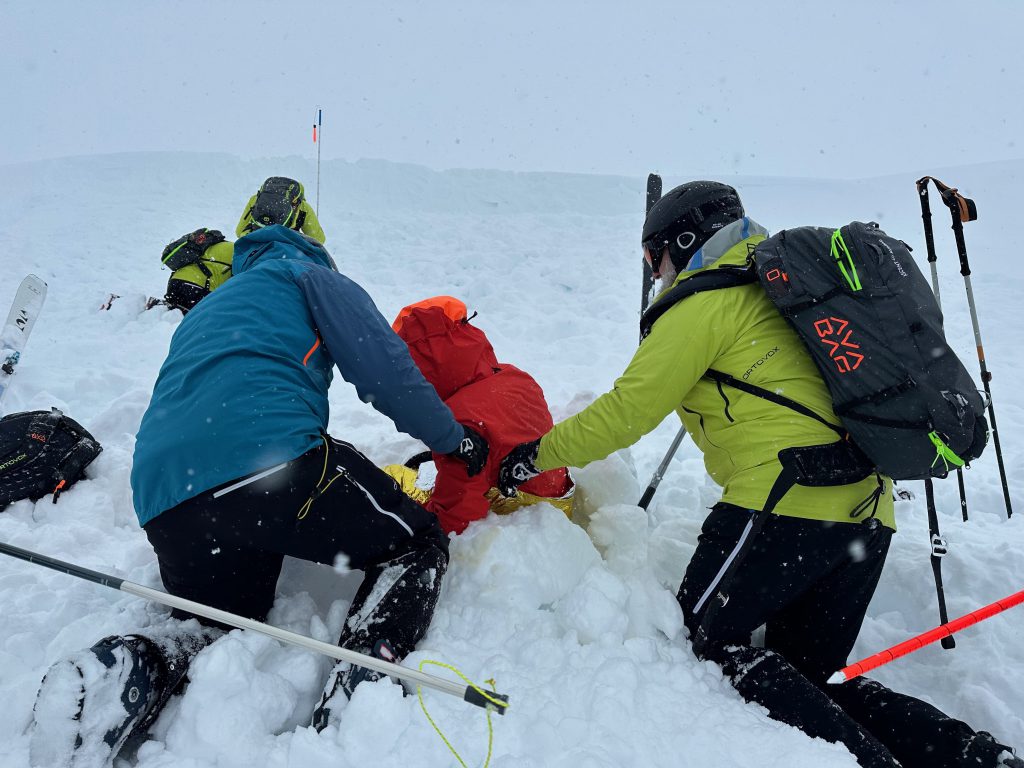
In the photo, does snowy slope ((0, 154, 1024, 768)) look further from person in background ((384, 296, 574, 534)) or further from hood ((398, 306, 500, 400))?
hood ((398, 306, 500, 400))

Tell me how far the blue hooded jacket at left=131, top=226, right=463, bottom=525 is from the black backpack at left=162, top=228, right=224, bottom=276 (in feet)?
12.1

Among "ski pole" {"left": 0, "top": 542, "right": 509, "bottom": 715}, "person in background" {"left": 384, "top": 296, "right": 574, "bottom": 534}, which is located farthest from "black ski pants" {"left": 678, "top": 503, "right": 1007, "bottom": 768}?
"ski pole" {"left": 0, "top": 542, "right": 509, "bottom": 715}

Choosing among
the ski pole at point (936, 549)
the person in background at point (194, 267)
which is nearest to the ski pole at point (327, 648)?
the ski pole at point (936, 549)

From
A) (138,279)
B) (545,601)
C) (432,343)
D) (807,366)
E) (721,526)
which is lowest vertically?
(138,279)

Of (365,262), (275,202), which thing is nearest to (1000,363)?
(275,202)

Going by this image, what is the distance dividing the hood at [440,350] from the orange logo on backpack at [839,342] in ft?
5.20

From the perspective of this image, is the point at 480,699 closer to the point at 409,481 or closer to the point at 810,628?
the point at 810,628

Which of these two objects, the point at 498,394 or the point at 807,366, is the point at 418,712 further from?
the point at 807,366

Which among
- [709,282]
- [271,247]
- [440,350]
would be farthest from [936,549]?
[271,247]

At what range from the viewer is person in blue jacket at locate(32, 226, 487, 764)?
7.01ft

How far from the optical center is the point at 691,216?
2.87m

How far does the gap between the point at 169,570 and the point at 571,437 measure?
5.17 feet

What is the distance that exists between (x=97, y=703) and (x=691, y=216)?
2716 millimetres

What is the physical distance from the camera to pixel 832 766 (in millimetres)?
1925
